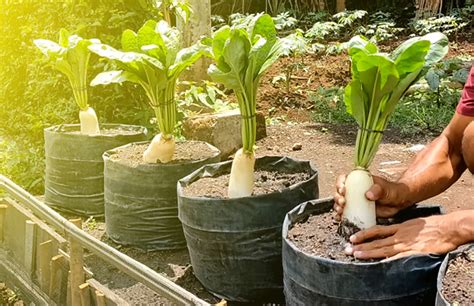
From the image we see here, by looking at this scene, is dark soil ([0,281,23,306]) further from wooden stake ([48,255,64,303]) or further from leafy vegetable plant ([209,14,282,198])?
leafy vegetable plant ([209,14,282,198])

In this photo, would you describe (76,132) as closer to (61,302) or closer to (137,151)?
(137,151)

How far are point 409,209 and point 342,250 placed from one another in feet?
1.17

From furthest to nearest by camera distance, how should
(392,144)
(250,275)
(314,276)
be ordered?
(392,144), (250,275), (314,276)

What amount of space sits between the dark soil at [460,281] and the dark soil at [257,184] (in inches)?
38.4

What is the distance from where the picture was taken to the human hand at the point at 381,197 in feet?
6.92

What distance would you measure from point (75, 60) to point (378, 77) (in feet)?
7.27

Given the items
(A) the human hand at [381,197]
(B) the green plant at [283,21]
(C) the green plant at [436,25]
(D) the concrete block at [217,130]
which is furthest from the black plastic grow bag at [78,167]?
(C) the green plant at [436,25]

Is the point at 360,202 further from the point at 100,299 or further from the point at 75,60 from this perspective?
the point at 75,60

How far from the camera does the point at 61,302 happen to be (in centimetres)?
271

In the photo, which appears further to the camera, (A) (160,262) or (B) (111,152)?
(B) (111,152)

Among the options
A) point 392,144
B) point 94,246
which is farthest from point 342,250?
point 392,144

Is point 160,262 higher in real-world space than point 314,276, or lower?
lower

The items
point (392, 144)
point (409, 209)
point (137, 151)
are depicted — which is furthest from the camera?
point (392, 144)

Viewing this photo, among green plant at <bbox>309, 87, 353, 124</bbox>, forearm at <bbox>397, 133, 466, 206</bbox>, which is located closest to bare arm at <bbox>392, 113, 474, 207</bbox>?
forearm at <bbox>397, 133, 466, 206</bbox>
